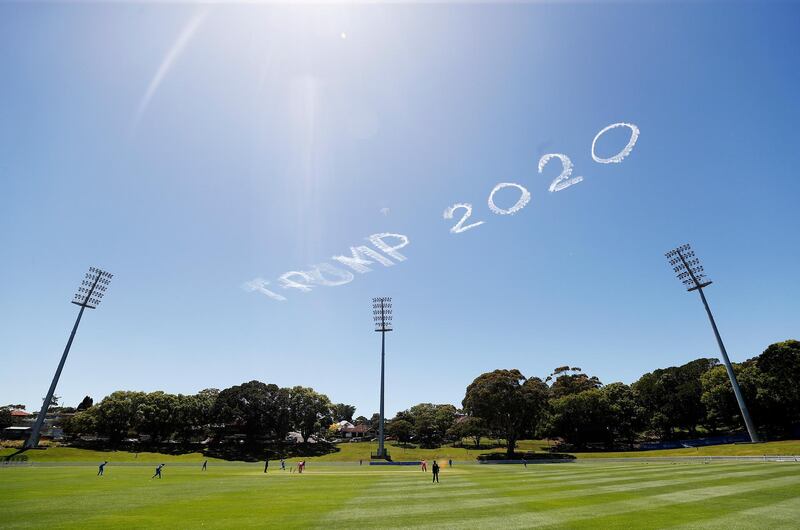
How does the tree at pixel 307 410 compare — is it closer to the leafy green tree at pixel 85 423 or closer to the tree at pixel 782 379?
the leafy green tree at pixel 85 423

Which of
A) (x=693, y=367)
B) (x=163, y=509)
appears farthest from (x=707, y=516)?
(x=693, y=367)

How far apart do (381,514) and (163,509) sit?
1249 cm

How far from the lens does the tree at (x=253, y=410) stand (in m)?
92.1

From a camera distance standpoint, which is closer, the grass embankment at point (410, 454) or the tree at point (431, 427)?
the grass embankment at point (410, 454)

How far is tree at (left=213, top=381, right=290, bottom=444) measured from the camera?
302 feet

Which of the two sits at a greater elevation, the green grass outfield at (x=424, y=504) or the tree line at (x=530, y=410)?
the tree line at (x=530, y=410)

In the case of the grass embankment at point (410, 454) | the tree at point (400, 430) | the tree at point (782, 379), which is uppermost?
the tree at point (782, 379)

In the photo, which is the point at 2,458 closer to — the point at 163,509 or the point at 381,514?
the point at 163,509

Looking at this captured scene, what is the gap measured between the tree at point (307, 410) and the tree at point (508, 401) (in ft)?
143

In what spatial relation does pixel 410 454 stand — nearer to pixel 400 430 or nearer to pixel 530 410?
pixel 400 430

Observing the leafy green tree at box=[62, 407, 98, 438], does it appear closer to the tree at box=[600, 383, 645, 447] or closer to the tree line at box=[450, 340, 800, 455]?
the tree line at box=[450, 340, 800, 455]

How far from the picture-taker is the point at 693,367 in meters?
104

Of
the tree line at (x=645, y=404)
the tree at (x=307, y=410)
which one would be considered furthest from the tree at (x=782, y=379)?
the tree at (x=307, y=410)

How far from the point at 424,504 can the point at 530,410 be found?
57723 millimetres
